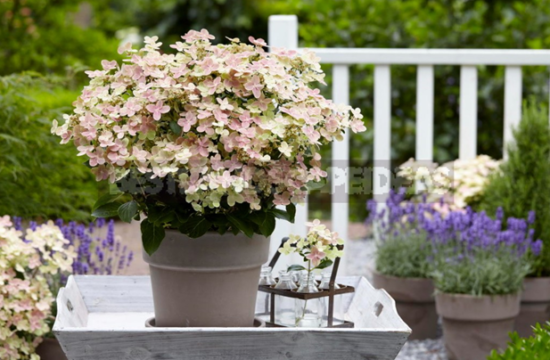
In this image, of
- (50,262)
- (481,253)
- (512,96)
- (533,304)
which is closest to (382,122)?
(512,96)

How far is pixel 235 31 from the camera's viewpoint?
32.8ft

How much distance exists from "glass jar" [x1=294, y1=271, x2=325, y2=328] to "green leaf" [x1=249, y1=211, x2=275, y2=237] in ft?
0.63

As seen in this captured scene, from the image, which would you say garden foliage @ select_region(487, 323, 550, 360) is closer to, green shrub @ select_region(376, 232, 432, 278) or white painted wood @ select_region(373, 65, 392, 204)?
green shrub @ select_region(376, 232, 432, 278)

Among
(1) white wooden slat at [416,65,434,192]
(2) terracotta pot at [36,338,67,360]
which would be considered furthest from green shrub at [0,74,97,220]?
(1) white wooden slat at [416,65,434,192]

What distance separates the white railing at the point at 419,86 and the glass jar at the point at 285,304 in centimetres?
166

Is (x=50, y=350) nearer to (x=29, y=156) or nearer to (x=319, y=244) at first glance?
(x=29, y=156)

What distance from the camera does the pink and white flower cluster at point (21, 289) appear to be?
230 centimetres

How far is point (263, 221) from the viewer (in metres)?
1.66

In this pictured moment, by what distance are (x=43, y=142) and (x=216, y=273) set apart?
1490mm

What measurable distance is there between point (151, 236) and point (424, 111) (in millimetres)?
2365

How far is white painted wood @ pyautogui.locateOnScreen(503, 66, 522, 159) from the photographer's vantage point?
371 cm

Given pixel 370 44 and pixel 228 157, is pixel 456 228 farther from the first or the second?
pixel 370 44

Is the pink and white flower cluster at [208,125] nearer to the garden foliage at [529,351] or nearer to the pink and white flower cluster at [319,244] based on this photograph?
the pink and white flower cluster at [319,244]

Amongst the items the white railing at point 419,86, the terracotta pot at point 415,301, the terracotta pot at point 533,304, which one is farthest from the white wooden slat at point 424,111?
the terracotta pot at point 533,304
